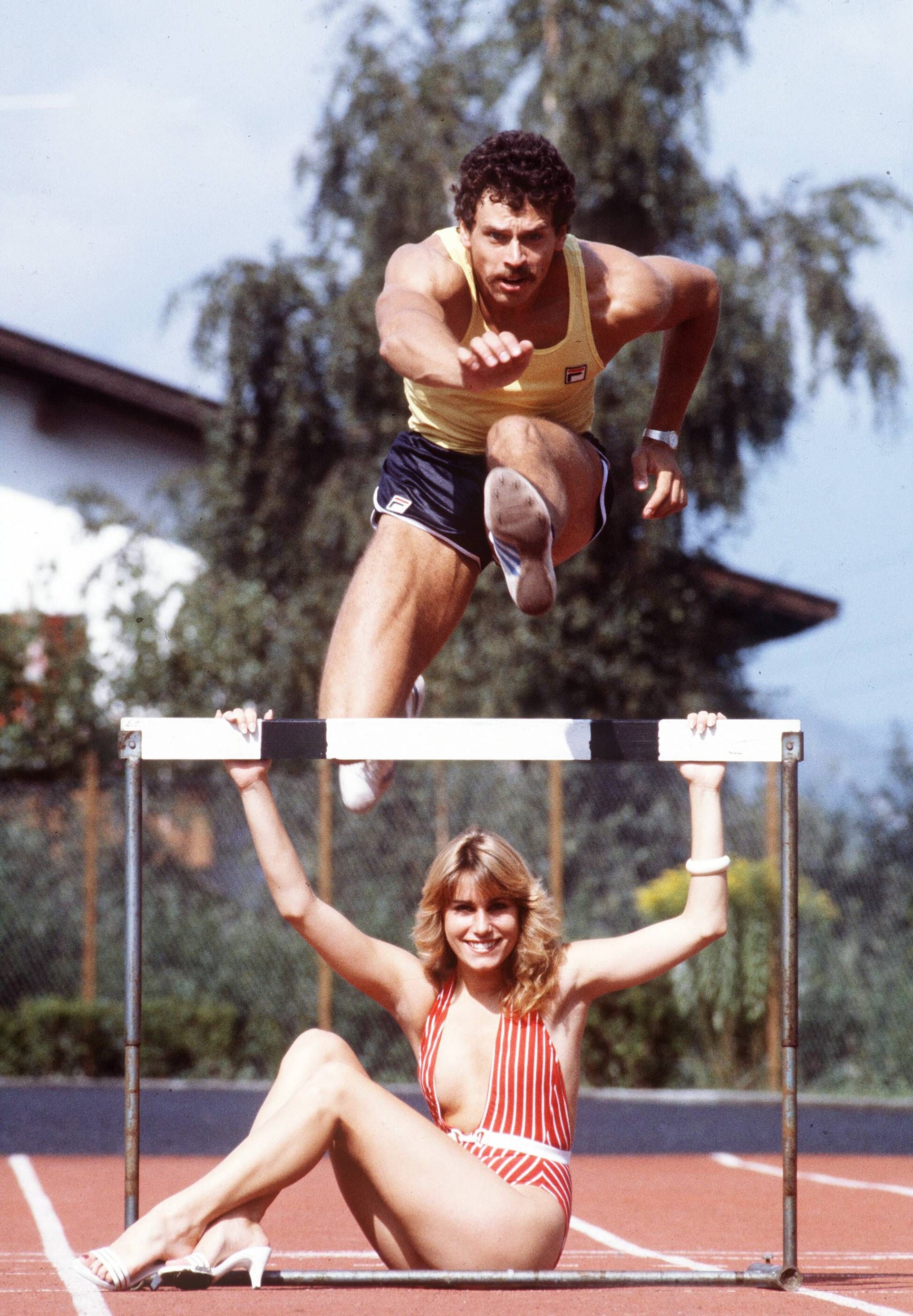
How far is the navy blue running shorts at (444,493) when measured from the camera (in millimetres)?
4445

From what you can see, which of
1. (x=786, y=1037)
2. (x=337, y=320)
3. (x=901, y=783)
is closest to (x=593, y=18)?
(x=337, y=320)

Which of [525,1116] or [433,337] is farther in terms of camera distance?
[525,1116]

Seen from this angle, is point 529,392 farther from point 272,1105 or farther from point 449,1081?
point 272,1105

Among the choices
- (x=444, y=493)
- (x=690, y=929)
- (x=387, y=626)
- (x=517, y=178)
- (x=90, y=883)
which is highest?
(x=517, y=178)

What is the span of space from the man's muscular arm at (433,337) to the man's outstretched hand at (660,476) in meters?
0.78

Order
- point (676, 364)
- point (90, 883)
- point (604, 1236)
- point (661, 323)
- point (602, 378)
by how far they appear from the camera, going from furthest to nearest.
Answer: point (602, 378)
point (90, 883)
point (604, 1236)
point (676, 364)
point (661, 323)

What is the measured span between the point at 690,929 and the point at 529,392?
1320 millimetres

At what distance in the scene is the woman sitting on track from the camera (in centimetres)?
375

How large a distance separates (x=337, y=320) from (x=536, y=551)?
11367 millimetres

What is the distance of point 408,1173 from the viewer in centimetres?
384

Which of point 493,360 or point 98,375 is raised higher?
point 98,375

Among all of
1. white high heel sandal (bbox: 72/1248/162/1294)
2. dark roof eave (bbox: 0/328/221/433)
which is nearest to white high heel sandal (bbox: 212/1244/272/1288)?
white high heel sandal (bbox: 72/1248/162/1294)

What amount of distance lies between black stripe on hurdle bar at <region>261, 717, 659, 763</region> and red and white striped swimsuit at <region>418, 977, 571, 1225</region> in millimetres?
655

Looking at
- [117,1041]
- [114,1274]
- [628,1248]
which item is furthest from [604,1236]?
[117,1041]
